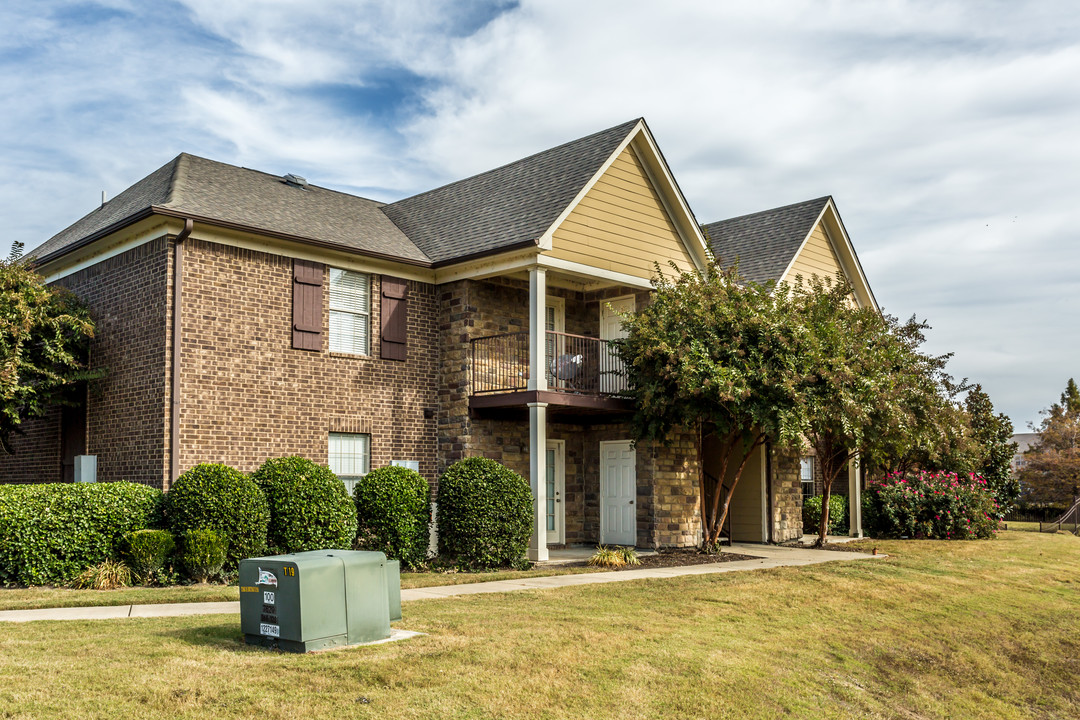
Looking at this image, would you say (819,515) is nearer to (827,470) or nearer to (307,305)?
(827,470)

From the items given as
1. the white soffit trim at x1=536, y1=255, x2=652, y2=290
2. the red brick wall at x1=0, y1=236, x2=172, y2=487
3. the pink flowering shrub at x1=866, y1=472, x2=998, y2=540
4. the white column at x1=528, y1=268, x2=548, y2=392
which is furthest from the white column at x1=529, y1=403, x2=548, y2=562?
the pink flowering shrub at x1=866, y1=472, x2=998, y2=540

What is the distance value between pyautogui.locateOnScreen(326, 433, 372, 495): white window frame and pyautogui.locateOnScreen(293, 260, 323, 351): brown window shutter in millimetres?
1742

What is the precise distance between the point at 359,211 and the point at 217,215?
5255 mm

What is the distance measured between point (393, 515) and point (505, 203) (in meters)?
7.64

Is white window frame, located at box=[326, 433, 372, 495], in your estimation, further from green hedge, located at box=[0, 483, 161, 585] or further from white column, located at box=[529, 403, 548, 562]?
green hedge, located at box=[0, 483, 161, 585]

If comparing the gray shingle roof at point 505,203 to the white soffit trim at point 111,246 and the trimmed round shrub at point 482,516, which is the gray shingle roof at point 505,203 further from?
the white soffit trim at point 111,246

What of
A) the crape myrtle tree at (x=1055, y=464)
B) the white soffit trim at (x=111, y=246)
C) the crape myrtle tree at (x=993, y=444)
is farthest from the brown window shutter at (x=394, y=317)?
the crape myrtle tree at (x=1055, y=464)

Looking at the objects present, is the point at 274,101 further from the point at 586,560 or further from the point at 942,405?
the point at 942,405

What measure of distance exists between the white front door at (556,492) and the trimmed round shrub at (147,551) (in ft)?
28.2

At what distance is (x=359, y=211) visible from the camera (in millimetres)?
20531

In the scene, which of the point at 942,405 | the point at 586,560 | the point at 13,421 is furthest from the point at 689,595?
the point at 942,405

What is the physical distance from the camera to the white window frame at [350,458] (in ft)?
55.7

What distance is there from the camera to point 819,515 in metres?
25.6

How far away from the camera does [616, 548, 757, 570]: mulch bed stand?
16.3 metres
